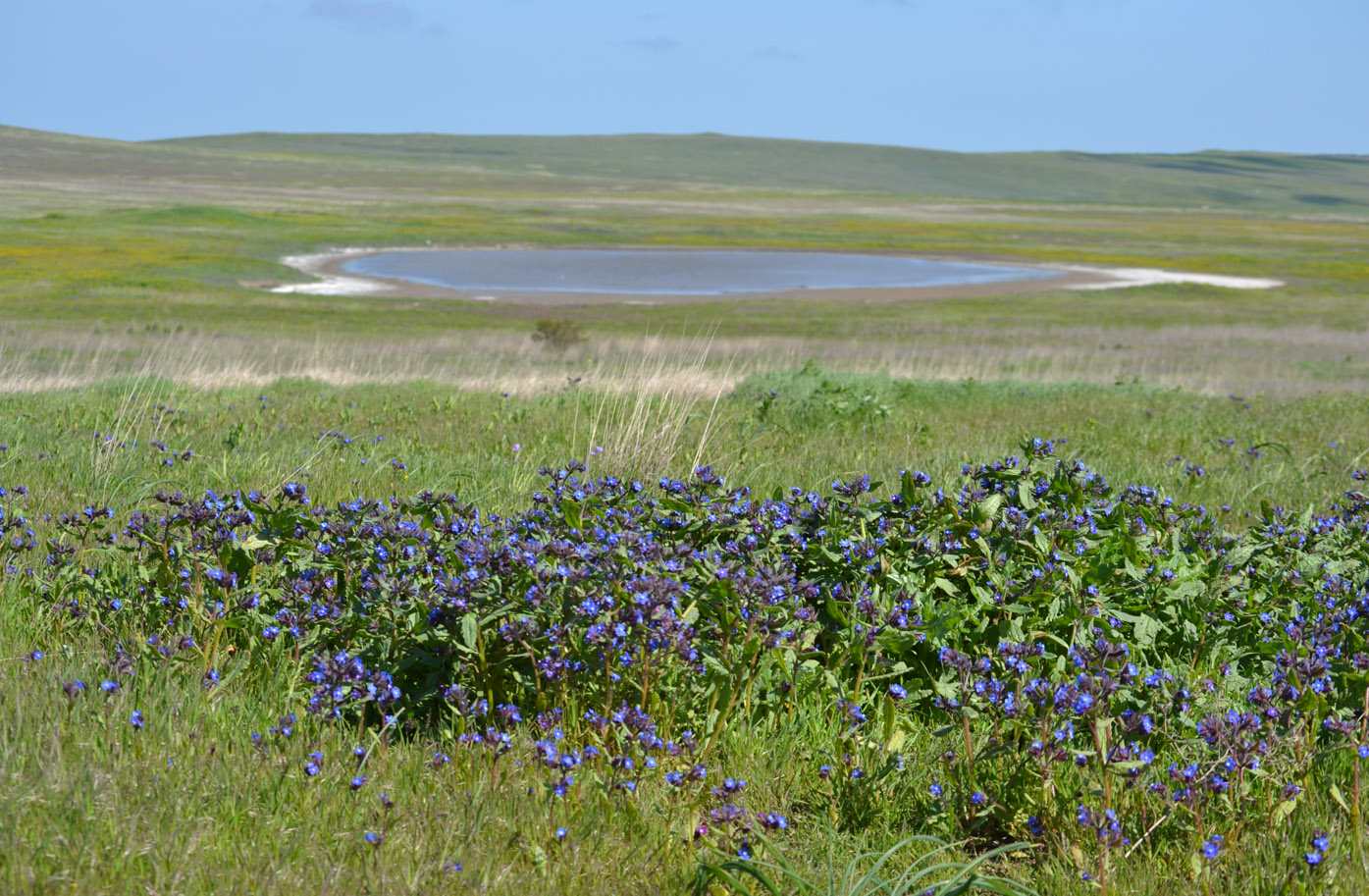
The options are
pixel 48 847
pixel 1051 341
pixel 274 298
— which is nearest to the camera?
pixel 48 847

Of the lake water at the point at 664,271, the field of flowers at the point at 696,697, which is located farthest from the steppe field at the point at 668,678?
the lake water at the point at 664,271

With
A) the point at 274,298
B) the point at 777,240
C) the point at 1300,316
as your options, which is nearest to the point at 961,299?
the point at 1300,316

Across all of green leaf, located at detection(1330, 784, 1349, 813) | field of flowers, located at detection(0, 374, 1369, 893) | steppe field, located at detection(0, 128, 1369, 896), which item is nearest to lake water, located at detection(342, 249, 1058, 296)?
steppe field, located at detection(0, 128, 1369, 896)

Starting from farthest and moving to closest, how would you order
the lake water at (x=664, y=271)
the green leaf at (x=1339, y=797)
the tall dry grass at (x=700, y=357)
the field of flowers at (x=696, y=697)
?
1. the lake water at (x=664, y=271)
2. the tall dry grass at (x=700, y=357)
3. the green leaf at (x=1339, y=797)
4. the field of flowers at (x=696, y=697)

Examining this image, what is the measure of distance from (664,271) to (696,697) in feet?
168

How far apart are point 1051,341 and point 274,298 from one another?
22.2 meters

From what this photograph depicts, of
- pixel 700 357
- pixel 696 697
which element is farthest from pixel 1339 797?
pixel 700 357

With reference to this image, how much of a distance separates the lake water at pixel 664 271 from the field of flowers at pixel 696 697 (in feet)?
127

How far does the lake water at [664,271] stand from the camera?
46.2m

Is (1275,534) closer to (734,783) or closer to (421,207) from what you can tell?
(734,783)

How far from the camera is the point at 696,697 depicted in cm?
347

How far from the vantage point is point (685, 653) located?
3.15 meters

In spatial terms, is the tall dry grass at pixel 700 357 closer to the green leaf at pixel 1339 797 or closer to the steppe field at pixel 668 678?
the steppe field at pixel 668 678

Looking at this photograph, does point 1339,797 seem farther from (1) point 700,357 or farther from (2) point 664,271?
(2) point 664,271
